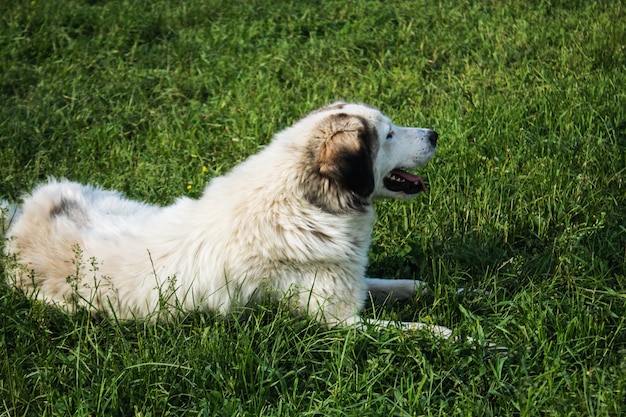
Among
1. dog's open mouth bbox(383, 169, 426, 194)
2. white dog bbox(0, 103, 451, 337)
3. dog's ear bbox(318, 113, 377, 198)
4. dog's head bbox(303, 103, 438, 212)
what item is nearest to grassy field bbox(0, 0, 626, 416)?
white dog bbox(0, 103, 451, 337)

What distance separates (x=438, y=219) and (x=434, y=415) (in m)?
1.80

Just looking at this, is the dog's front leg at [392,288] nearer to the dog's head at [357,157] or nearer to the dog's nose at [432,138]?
the dog's head at [357,157]

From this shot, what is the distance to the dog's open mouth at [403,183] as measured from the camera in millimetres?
4070

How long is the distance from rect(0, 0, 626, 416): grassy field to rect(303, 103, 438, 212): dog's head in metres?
0.55

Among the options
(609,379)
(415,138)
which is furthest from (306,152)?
(609,379)

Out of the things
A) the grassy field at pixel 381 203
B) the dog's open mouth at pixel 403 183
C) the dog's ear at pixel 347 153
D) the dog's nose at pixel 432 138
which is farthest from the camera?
the dog's nose at pixel 432 138

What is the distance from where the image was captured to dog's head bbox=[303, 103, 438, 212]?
3.62 m

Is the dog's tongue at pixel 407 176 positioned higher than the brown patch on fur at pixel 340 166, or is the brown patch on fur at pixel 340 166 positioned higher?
the brown patch on fur at pixel 340 166

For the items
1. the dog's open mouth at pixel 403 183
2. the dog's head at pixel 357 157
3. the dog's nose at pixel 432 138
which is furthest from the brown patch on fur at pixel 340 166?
the dog's nose at pixel 432 138

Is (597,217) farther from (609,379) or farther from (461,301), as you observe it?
(609,379)

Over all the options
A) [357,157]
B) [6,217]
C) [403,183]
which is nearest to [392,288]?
[403,183]

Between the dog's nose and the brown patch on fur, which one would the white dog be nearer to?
the brown patch on fur

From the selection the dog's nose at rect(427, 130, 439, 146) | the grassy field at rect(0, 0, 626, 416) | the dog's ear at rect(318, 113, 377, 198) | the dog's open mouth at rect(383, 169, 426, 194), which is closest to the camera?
the grassy field at rect(0, 0, 626, 416)

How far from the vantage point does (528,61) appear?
652 cm
